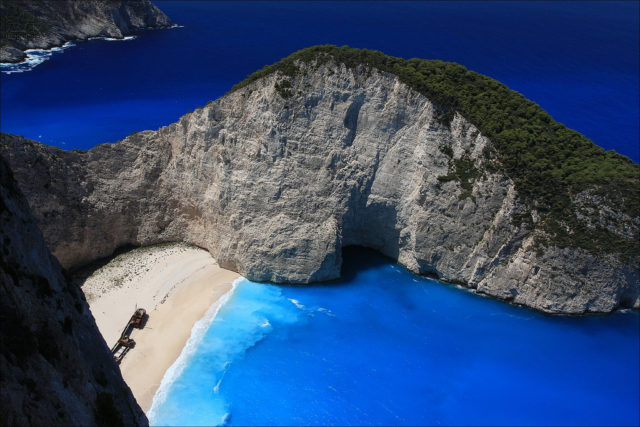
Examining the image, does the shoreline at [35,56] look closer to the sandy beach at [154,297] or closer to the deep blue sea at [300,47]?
the deep blue sea at [300,47]

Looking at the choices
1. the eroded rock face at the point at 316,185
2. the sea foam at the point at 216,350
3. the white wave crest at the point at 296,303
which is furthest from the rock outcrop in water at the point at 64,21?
the white wave crest at the point at 296,303

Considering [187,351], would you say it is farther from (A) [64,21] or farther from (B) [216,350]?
(A) [64,21]

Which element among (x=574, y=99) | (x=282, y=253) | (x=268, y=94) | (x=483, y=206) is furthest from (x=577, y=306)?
(x=574, y=99)

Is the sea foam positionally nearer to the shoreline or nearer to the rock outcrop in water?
the shoreline

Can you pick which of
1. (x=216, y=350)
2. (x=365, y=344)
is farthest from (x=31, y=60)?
(x=365, y=344)

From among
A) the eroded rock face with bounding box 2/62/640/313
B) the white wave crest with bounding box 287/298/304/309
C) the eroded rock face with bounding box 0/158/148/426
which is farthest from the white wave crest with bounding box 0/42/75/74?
the eroded rock face with bounding box 0/158/148/426
